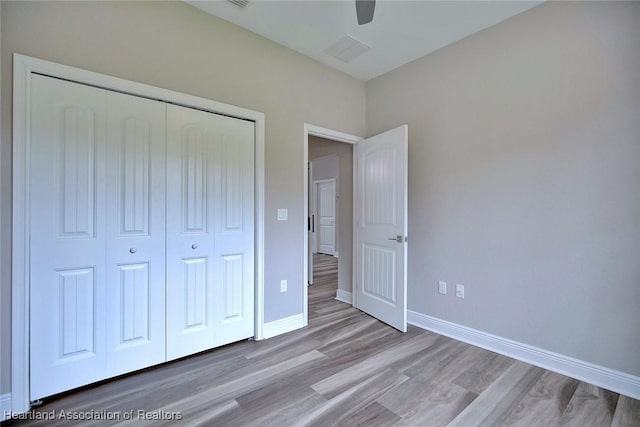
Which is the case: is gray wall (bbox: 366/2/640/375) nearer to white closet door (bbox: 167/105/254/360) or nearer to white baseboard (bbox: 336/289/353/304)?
white baseboard (bbox: 336/289/353/304)

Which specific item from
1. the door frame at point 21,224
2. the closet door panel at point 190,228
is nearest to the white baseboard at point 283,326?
the closet door panel at point 190,228

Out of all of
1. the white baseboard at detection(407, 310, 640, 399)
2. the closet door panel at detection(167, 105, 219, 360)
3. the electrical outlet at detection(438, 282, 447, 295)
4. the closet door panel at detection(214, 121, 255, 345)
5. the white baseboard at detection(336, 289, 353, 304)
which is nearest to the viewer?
the white baseboard at detection(407, 310, 640, 399)

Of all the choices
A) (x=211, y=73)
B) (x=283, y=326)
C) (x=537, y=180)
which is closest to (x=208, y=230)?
(x=283, y=326)

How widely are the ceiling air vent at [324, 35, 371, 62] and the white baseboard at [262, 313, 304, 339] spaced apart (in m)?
2.69

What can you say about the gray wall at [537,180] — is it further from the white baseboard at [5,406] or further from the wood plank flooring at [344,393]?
the white baseboard at [5,406]

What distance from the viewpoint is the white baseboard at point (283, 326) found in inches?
104

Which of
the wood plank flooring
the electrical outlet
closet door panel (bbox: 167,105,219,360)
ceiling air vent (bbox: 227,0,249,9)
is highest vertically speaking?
ceiling air vent (bbox: 227,0,249,9)

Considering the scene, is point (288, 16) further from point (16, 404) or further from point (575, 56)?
point (16, 404)

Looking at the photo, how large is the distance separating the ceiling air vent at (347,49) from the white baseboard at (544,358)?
279 cm

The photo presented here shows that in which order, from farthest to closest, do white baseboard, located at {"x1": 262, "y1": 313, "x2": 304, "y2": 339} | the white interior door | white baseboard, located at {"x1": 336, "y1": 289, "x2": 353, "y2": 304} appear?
the white interior door
white baseboard, located at {"x1": 336, "y1": 289, "x2": 353, "y2": 304}
white baseboard, located at {"x1": 262, "y1": 313, "x2": 304, "y2": 339}

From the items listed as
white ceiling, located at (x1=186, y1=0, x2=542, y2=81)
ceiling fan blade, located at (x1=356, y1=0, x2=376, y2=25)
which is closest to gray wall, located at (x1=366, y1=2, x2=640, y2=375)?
white ceiling, located at (x1=186, y1=0, x2=542, y2=81)

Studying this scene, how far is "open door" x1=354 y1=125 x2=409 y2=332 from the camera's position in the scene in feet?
9.11

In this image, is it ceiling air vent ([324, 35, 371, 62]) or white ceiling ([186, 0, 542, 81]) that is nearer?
white ceiling ([186, 0, 542, 81])

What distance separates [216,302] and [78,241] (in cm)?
105
